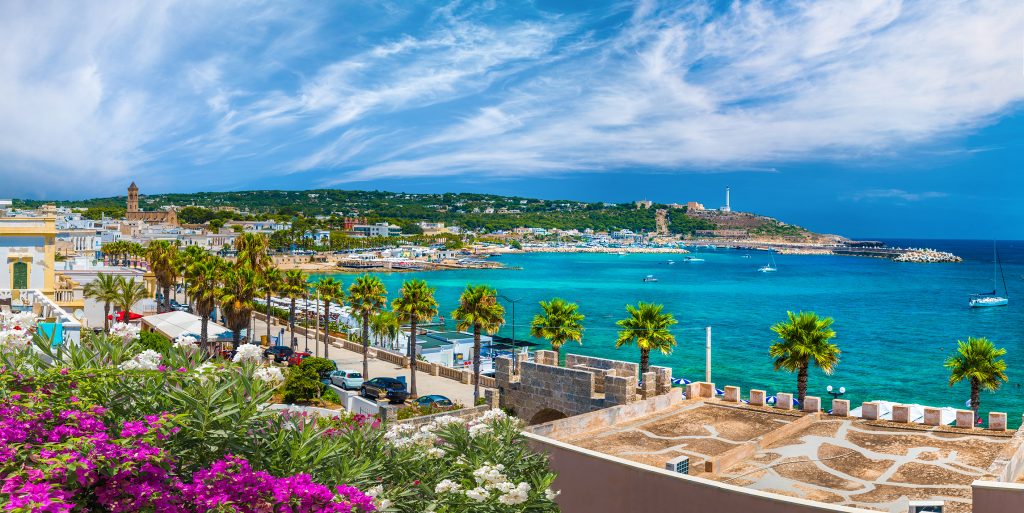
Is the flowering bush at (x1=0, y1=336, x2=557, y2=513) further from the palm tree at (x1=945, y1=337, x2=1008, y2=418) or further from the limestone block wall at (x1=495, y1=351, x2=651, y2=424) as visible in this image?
the palm tree at (x1=945, y1=337, x2=1008, y2=418)

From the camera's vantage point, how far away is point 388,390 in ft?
98.0

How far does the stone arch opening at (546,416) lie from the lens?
22.3 m

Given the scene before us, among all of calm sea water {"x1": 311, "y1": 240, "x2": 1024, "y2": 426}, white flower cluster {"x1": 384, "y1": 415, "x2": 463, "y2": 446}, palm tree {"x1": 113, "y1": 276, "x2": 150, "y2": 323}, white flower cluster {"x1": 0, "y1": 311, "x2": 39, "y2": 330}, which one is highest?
white flower cluster {"x1": 0, "y1": 311, "x2": 39, "y2": 330}

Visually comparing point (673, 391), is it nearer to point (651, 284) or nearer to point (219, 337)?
point (219, 337)

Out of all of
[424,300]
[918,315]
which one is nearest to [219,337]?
[424,300]

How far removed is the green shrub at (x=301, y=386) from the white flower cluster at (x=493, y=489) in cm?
1869

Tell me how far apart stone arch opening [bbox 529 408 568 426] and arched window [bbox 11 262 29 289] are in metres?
21.3

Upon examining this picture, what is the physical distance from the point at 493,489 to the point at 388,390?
23423mm

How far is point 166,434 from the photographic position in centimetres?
548

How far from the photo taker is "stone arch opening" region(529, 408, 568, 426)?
878 inches

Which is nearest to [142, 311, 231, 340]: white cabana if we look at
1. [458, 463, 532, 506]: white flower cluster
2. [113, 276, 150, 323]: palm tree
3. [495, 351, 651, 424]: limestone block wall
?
[113, 276, 150, 323]: palm tree

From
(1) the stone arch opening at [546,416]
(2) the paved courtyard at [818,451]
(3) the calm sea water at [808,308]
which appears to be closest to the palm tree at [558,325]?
(1) the stone arch opening at [546,416]

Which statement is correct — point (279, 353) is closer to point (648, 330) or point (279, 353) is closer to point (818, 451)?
point (648, 330)

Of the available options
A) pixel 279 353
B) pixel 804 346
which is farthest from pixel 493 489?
pixel 279 353
